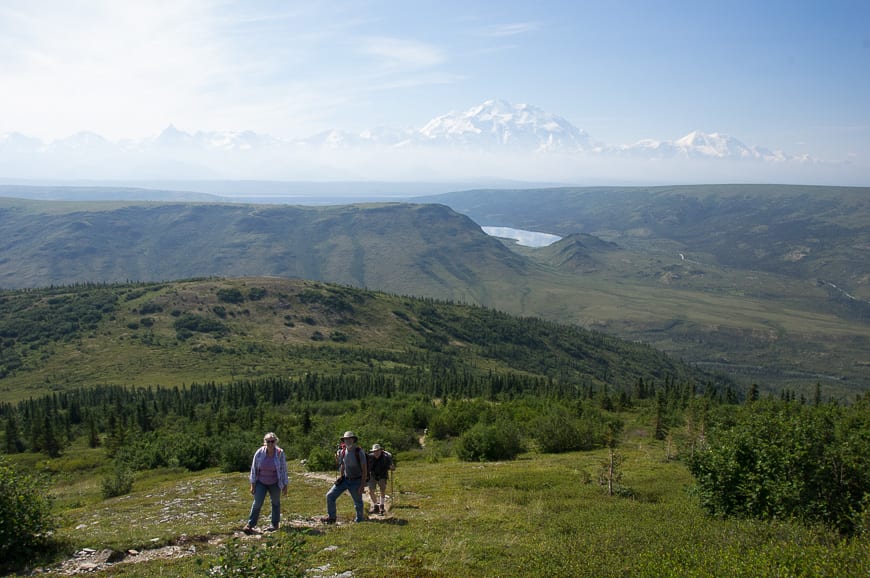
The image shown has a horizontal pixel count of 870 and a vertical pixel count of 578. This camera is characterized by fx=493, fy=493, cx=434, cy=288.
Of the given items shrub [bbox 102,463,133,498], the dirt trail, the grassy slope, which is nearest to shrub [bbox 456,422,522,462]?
the grassy slope

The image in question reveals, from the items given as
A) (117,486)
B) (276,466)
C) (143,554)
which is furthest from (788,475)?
(117,486)

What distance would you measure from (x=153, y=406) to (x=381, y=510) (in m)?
119

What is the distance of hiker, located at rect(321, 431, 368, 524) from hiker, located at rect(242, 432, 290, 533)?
1985mm

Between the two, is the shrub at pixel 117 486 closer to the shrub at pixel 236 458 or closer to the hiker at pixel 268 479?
the shrub at pixel 236 458

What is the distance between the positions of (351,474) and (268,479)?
3131 millimetres

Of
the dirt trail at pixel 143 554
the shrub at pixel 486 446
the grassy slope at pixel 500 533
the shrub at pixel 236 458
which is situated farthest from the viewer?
the shrub at pixel 486 446

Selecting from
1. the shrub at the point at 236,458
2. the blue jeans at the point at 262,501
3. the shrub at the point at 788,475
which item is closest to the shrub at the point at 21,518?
the blue jeans at the point at 262,501

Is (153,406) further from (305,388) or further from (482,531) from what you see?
(482,531)

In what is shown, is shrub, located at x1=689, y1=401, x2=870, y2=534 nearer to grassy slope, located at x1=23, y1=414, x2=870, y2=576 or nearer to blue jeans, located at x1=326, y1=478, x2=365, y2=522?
grassy slope, located at x1=23, y1=414, x2=870, y2=576

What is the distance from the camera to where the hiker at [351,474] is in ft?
64.2

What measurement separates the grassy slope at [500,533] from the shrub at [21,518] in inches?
51.2

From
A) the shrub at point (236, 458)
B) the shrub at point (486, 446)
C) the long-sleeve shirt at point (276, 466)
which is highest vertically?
the long-sleeve shirt at point (276, 466)

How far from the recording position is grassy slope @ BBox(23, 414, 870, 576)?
510 inches

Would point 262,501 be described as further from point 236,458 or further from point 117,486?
point 236,458
